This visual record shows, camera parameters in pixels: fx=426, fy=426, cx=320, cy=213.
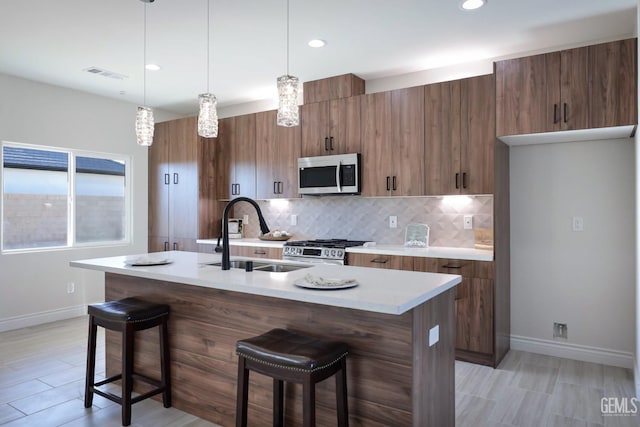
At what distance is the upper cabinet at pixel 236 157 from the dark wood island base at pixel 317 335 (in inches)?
96.0

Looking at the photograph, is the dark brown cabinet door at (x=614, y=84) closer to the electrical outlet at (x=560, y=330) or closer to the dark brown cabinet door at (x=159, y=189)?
the electrical outlet at (x=560, y=330)

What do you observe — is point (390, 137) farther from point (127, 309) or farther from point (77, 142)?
point (77, 142)

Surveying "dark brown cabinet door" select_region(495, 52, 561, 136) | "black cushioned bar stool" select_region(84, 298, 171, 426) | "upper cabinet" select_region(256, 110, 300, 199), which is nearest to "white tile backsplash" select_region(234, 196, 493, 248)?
"upper cabinet" select_region(256, 110, 300, 199)

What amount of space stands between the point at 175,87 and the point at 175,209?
157 cm

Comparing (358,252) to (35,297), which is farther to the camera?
(35,297)

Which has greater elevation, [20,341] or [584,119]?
[584,119]

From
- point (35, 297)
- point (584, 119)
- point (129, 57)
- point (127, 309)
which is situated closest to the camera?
point (127, 309)

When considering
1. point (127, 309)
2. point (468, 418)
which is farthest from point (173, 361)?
point (468, 418)

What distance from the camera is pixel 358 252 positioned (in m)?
4.06

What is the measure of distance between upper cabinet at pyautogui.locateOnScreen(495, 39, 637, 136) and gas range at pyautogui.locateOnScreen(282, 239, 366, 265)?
1.76 meters

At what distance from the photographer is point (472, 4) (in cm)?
294

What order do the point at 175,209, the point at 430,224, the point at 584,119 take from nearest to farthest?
the point at 584,119
the point at 430,224
the point at 175,209

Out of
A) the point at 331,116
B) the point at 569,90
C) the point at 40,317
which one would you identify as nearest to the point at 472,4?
the point at 569,90

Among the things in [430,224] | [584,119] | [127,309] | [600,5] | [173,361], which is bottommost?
[173,361]
